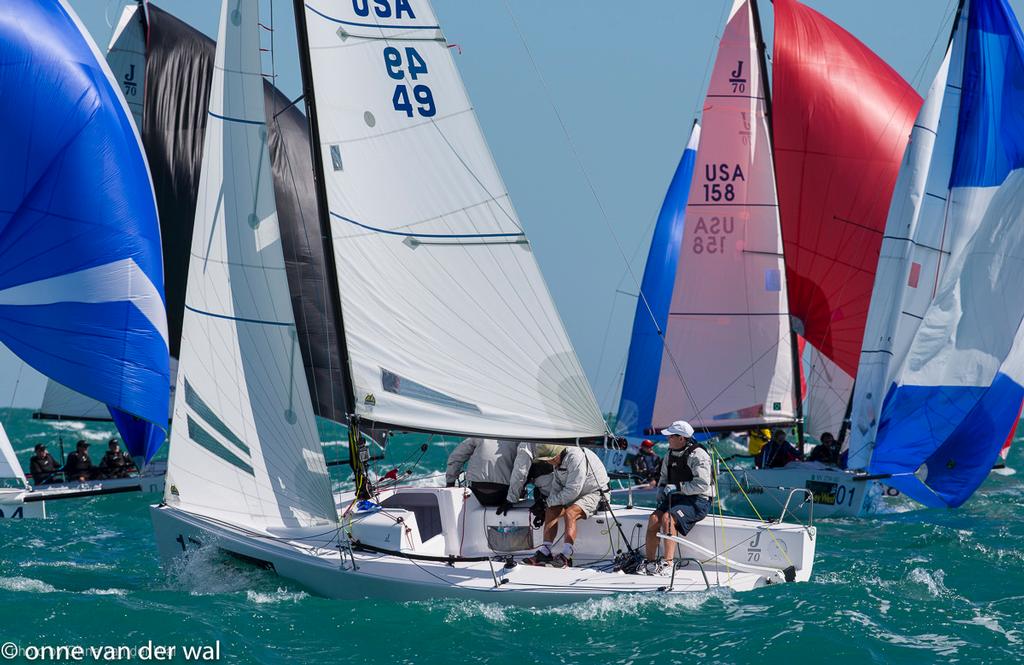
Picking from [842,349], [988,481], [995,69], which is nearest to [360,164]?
[995,69]

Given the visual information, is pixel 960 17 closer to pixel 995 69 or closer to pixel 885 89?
pixel 995 69

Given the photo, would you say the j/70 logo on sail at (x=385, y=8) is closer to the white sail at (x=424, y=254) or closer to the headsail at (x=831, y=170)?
the white sail at (x=424, y=254)

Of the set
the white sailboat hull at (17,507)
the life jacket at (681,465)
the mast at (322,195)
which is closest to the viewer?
the life jacket at (681,465)

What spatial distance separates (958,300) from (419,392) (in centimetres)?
862

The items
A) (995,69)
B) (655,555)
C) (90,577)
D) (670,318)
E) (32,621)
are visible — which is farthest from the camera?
(670,318)

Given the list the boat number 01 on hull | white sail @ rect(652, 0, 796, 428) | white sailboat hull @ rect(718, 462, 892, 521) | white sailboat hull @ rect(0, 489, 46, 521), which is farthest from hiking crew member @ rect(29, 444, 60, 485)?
the boat number 01 on hull

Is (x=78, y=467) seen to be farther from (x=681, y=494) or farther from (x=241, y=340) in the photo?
(x=681, y=494)

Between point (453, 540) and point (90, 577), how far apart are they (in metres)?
3.94

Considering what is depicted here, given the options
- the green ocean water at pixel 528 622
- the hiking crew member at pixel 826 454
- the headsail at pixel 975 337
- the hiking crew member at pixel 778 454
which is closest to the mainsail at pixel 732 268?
the hiking crew member at pixel 826 454

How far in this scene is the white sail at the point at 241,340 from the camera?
11711 millimetres

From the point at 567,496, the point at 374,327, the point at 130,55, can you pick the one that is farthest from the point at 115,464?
the point at 567,496

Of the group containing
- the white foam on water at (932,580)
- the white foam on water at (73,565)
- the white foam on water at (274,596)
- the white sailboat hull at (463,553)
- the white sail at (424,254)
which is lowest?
the white foam on water at (73,565)

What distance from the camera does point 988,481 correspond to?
2455 centimetres

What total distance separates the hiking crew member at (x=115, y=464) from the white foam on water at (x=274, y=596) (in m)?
10.5
